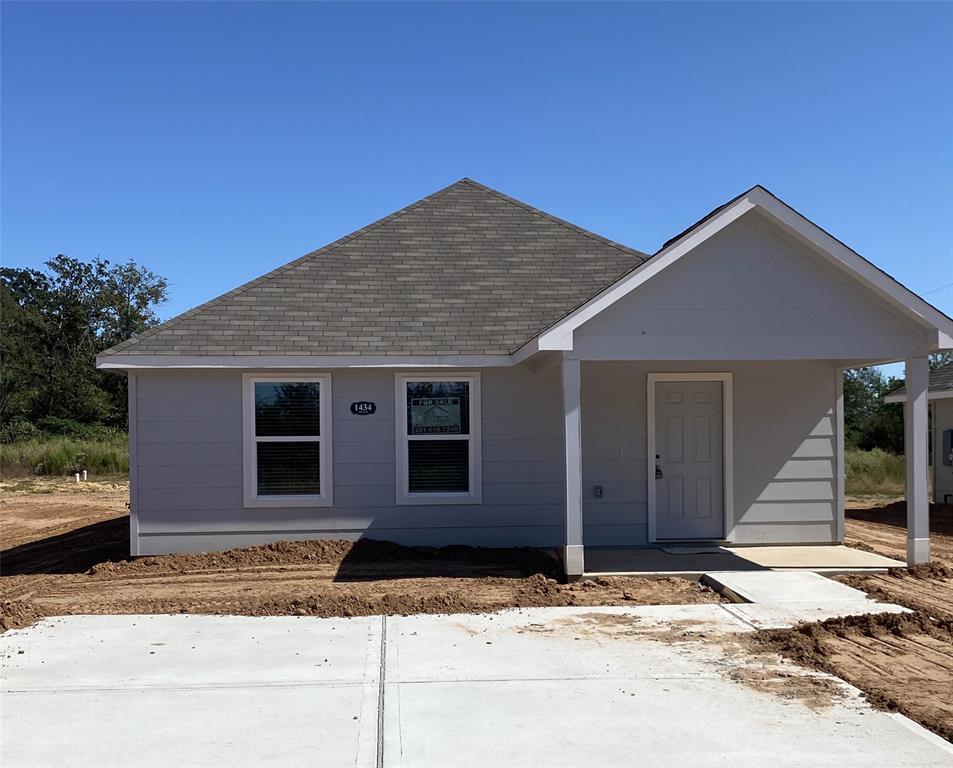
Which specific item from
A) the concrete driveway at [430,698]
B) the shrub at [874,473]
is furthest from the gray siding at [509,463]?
the shrub at [874,473]

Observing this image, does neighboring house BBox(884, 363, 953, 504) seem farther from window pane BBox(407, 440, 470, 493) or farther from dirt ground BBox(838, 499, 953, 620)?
window pane BBox(407, 440, 470, 493)

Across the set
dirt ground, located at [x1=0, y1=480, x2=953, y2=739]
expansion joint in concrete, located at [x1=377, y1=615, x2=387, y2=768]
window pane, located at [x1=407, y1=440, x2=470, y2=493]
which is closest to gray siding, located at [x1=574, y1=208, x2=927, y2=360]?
dirt ground, located at [x1=0, y1=480, x2=953, y2=739]

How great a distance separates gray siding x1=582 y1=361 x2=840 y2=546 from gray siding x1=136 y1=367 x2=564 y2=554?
0.67 metres

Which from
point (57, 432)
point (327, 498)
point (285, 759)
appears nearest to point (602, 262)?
point (327, 498)

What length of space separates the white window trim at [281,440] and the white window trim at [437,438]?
0.89m

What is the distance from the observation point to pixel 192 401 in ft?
36.9

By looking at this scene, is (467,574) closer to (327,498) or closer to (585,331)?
(327,498)

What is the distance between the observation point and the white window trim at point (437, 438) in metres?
11.5

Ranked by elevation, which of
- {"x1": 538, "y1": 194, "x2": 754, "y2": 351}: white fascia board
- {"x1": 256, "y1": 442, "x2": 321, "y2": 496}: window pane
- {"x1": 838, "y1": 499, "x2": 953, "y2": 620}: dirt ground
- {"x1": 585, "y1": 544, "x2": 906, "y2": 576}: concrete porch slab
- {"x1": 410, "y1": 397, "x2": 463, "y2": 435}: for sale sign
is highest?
{"x1": 538, "y1": 194, "x2": 754, "y2": 351}: white fascia board

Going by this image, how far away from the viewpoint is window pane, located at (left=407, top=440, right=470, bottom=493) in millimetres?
11555

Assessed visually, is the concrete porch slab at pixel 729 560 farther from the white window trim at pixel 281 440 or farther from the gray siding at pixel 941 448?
the gray siding at pixel 941 448

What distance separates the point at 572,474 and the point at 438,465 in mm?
2612

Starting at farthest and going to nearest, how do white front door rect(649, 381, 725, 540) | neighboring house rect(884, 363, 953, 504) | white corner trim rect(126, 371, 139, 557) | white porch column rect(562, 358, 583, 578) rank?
neighboring house rect(884, 363, 953, 504)
white front door rect(649, 381, 725, 540)
white corner trim rect(126, 371, 139, 557)
white porch column rect(562, 358, 583, 578)

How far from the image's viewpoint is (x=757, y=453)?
475 inches
